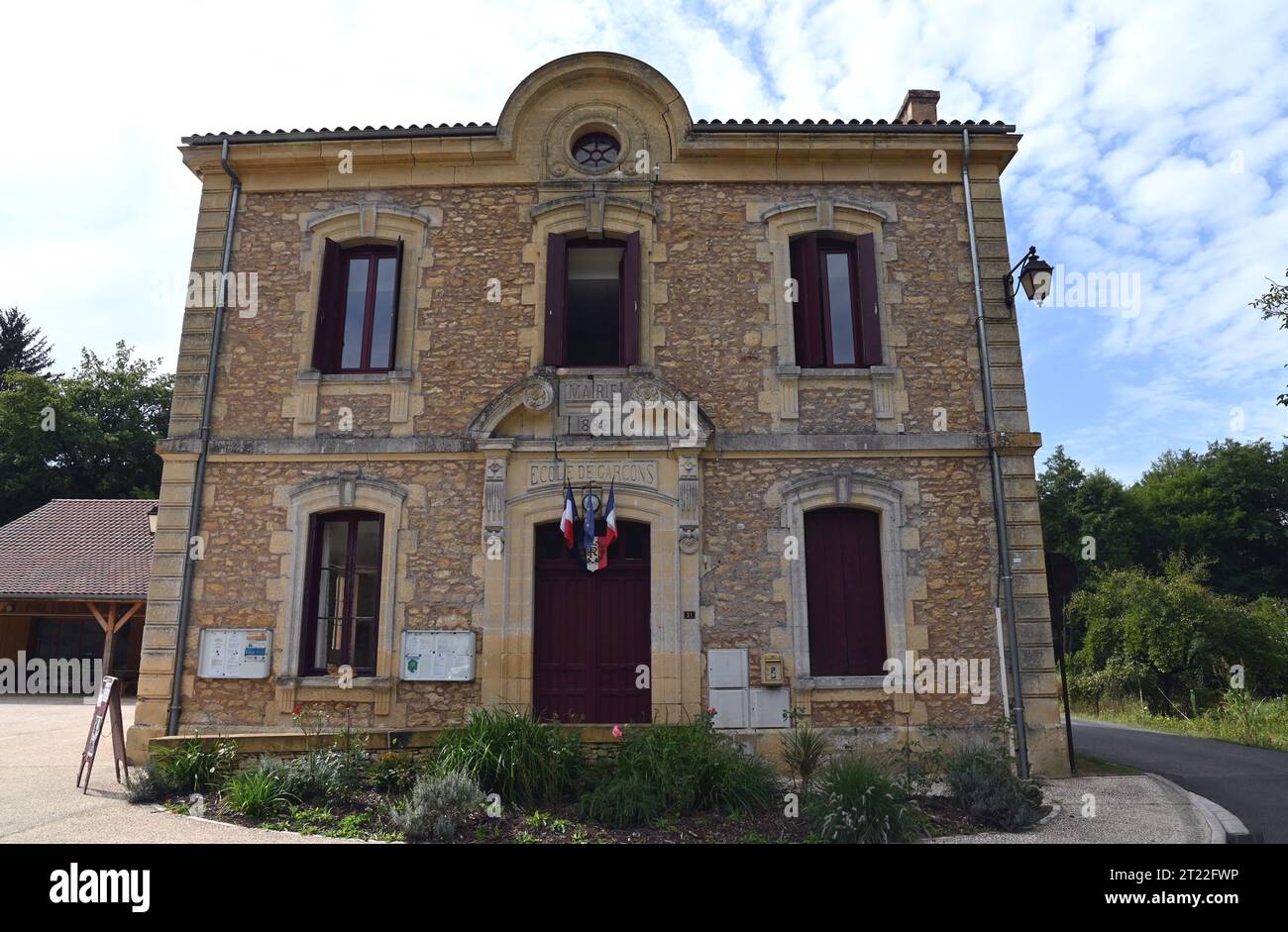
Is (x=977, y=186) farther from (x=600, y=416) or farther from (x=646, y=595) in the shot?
(x=646, y=595)

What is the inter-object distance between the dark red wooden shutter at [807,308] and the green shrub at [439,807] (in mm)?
5786

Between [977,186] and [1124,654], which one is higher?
[977,186]

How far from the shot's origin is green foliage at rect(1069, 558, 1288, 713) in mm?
15070

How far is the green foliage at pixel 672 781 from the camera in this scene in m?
6.17

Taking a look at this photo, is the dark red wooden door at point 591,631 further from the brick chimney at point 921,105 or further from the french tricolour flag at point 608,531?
the brick chimney at point 921,105

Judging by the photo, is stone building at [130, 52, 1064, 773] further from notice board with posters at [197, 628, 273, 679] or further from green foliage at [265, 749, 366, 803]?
green foliage at [265, 749, 366, 803]

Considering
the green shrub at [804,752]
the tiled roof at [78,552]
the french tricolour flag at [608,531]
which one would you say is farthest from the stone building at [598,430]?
the tiled roof at [78,552]

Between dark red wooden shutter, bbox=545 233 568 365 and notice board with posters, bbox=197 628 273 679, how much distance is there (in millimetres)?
4401

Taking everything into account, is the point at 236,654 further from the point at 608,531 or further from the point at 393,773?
the point at 608,531

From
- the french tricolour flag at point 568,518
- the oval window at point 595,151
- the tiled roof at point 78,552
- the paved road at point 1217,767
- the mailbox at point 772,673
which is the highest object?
the oval window at point 595,151

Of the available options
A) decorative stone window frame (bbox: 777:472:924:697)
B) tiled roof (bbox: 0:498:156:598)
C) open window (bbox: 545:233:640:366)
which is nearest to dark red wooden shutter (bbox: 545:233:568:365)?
open window (bbox: 545:233:640:366)

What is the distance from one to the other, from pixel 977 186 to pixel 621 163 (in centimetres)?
436

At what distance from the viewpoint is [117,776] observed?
7473mm
